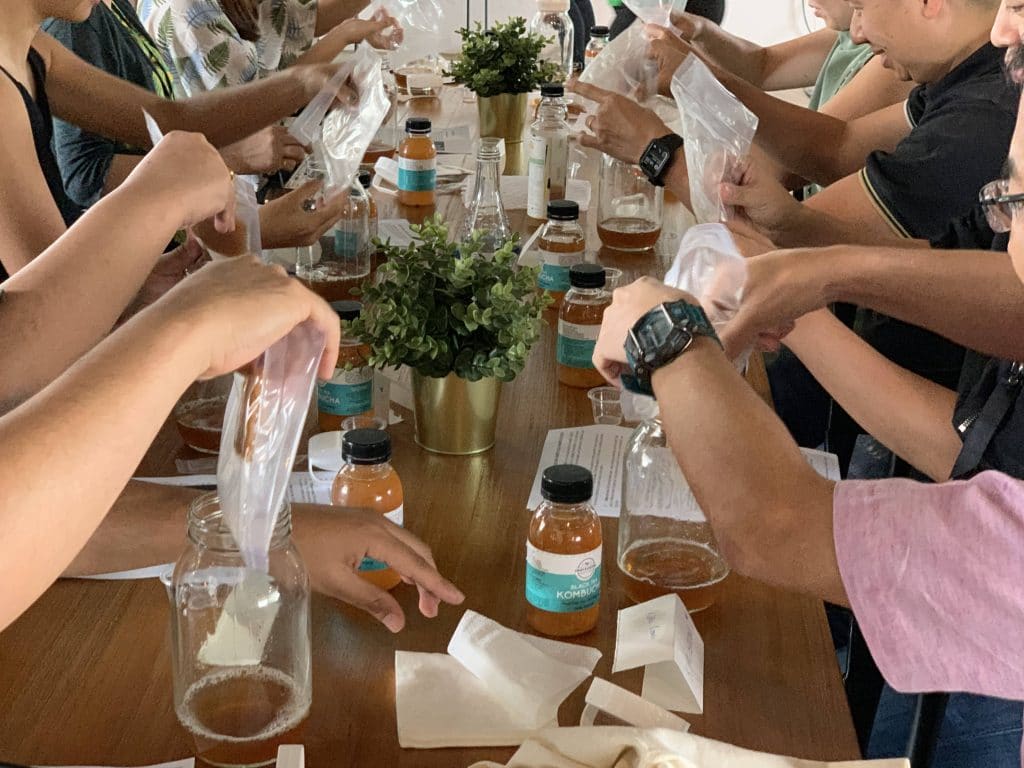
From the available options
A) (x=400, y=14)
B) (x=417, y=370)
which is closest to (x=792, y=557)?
(x=417, y=370)

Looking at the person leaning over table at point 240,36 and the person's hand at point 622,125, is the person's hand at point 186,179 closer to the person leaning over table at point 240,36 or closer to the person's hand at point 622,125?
the person's hand at point 622,125

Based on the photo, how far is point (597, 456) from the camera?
1.46m

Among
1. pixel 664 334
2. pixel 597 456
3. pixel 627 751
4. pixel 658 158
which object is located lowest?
pixel 597 456

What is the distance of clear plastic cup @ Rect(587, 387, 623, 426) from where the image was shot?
1574 mm

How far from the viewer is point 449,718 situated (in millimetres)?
973

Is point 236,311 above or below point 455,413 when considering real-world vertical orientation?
above

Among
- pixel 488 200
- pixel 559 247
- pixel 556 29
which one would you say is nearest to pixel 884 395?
pixel 559 247

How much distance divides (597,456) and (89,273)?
2.16ft

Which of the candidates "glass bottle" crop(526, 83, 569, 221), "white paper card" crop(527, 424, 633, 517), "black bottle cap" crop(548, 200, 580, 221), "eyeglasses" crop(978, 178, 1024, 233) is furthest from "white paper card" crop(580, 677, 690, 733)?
"glass bottle" crop(526, 83, 569, 221)

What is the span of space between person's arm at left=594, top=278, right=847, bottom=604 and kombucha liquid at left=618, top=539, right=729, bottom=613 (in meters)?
0.19

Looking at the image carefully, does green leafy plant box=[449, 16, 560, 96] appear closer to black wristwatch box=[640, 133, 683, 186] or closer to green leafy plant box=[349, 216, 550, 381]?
black wristwatch box=[640, 133, 683, 186]

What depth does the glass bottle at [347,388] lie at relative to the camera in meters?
1.45

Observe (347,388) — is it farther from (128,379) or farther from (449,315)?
(128,379)

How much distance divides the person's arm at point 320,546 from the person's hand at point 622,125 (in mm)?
1268
